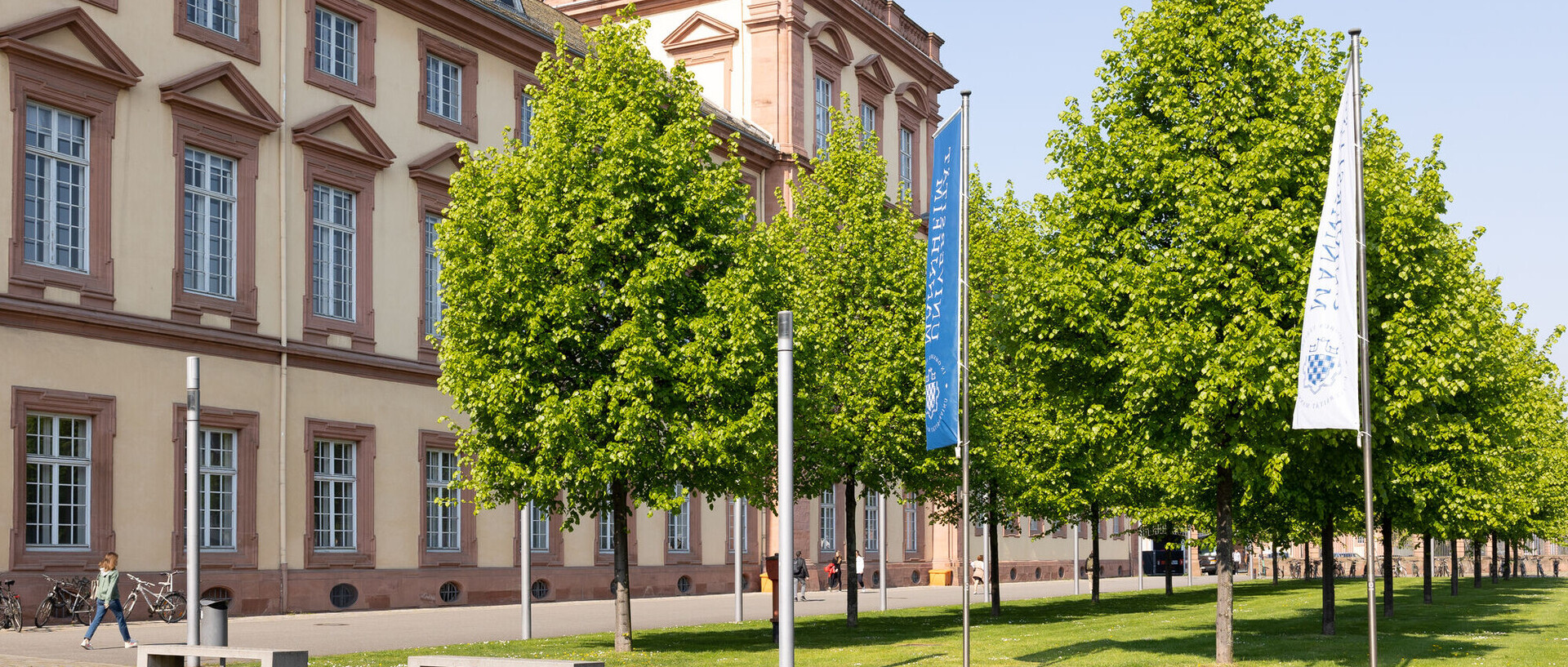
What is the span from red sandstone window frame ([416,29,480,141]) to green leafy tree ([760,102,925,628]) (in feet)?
40.0

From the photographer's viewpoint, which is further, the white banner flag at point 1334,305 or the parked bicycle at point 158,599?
the parked bicycle at point 158,599

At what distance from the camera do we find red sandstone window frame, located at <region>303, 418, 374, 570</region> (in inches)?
1309

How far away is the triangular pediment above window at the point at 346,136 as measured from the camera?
3356cm

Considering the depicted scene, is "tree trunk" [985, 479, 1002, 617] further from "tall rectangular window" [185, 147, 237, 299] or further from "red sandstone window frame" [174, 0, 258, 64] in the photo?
"red sandstone window frame" [174, 0, 258, 64]

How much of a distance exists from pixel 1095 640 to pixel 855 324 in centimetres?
656

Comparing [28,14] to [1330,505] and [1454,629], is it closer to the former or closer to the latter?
[1330,505]

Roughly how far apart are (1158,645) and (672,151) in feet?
33.4

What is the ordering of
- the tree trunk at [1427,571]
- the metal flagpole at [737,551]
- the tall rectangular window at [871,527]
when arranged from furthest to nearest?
1. the tall rectangular window at [871,527]
2. the tree trunk at [1427,571]
3. the metal flagpole at [737,551]

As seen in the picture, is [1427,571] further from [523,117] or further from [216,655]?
[216,655]

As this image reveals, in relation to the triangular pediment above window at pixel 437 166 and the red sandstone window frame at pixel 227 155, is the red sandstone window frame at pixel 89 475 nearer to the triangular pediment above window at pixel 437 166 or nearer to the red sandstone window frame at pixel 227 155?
the red sandstone window frame at pixel 227 155

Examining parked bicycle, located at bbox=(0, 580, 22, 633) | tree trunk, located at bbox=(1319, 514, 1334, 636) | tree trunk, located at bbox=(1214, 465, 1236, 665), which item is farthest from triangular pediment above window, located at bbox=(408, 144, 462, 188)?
tree trunk, located at bbox=(1214, 465, 1236, 665)

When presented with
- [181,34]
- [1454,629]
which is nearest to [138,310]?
[181,34]

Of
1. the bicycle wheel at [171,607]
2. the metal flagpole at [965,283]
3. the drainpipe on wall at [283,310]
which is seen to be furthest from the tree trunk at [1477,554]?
the bicycle wheel at [171,607]

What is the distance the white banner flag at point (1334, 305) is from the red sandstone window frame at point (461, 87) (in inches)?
981
